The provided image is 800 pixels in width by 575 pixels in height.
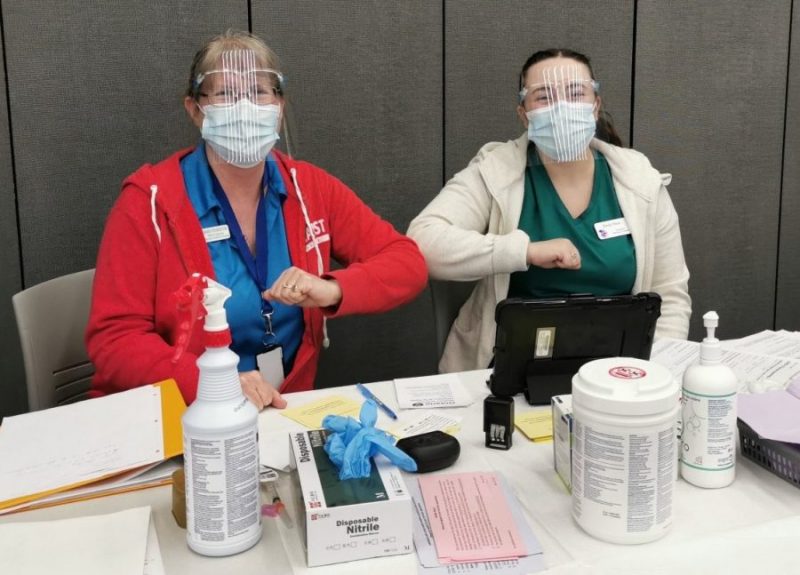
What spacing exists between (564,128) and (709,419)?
1.11 metres

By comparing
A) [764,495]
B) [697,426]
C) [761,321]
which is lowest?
[761,321]

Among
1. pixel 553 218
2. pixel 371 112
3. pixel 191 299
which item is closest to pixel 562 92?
pixel 553 218

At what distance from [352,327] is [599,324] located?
1.54 metres

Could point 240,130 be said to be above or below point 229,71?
below

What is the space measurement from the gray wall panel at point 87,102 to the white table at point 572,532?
5.22ft

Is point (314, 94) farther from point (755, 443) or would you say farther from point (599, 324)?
point (755, 443)

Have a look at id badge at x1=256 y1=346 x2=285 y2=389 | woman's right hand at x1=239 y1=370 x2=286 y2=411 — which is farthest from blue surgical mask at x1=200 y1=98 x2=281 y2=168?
woman's right hand at x1=239 y1=370 x2=286 y2=411

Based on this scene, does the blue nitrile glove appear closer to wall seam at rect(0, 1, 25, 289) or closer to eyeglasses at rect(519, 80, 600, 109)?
eyeglasses at rect(519, 80, 600, 109)

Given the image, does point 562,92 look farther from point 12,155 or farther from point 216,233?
point 12,155

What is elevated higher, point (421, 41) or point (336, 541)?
point (421, 41)

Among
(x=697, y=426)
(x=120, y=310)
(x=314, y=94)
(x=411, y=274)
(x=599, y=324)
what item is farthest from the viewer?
(x=314, y=94)

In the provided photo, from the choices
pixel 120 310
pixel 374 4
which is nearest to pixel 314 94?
pixel 374 4

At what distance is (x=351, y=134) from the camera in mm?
2732

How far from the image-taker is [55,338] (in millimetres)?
1812
